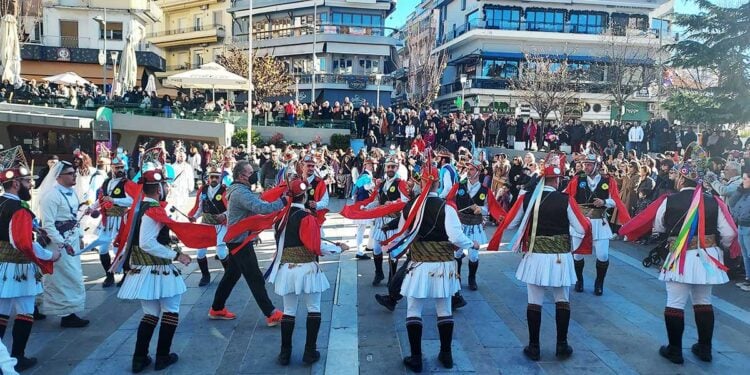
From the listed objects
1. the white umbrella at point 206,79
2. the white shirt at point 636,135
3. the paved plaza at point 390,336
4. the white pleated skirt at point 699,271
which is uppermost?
the white umbrella at point 206,79

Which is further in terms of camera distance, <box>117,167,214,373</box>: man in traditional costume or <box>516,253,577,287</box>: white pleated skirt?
<box>516,253,577,287</box>: white pleated skirt

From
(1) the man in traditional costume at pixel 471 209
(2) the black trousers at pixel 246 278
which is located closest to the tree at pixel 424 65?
(1) the man in traditional costume at pixel 471 209

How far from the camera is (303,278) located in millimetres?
5840

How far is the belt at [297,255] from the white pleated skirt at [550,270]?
2.35 meters

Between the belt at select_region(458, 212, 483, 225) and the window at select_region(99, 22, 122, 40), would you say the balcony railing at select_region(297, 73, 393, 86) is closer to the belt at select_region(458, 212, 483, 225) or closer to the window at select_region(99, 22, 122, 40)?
the window at select_region(99, 22, 122, 40)

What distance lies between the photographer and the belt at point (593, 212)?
862cm

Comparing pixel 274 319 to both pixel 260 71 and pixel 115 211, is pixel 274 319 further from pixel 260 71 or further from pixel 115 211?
pixel 260 71

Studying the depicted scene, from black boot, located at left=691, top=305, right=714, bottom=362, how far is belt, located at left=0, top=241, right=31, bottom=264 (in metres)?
7.09

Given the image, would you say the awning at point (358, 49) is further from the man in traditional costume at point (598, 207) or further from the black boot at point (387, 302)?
the black boot at point (387, 302)

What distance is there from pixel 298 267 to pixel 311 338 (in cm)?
79

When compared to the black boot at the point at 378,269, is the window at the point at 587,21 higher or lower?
higher

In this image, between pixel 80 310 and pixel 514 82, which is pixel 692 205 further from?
pixel 514 82

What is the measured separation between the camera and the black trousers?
7.32 metres

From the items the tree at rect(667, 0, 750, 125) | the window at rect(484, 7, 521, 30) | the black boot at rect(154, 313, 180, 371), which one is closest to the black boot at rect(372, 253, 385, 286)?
the black boot at rect(154, 313, 180, 371)
